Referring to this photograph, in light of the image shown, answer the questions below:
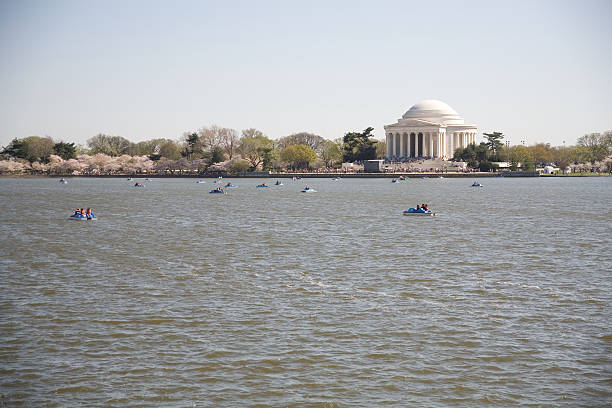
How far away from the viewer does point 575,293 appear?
28594 mm

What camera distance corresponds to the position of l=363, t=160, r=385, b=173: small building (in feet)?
632

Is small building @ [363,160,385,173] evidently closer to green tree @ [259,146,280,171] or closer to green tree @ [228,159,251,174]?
green tree @ [259,146,280,171]

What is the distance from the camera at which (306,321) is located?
2420 cm

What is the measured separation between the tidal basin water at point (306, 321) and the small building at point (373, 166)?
14298 centimetres

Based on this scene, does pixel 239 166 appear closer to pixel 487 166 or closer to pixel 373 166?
pixel 373 166

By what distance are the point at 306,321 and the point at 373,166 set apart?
6707 inches

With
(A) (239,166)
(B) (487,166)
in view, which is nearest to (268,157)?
(A) (239,166)

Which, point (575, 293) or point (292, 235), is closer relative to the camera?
point (575, 293)

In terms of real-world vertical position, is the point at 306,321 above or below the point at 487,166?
below

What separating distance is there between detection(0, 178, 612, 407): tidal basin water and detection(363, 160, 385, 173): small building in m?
143

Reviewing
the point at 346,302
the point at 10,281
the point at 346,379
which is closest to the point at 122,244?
the point at 10,281

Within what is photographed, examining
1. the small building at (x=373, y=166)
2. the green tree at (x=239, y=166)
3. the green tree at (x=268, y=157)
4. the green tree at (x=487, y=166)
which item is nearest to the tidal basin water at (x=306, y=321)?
the green tree at (x=487, y=166)

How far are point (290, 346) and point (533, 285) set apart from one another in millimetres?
13341

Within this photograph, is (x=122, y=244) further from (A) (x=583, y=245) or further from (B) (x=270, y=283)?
(A) (x=583, y=245)
